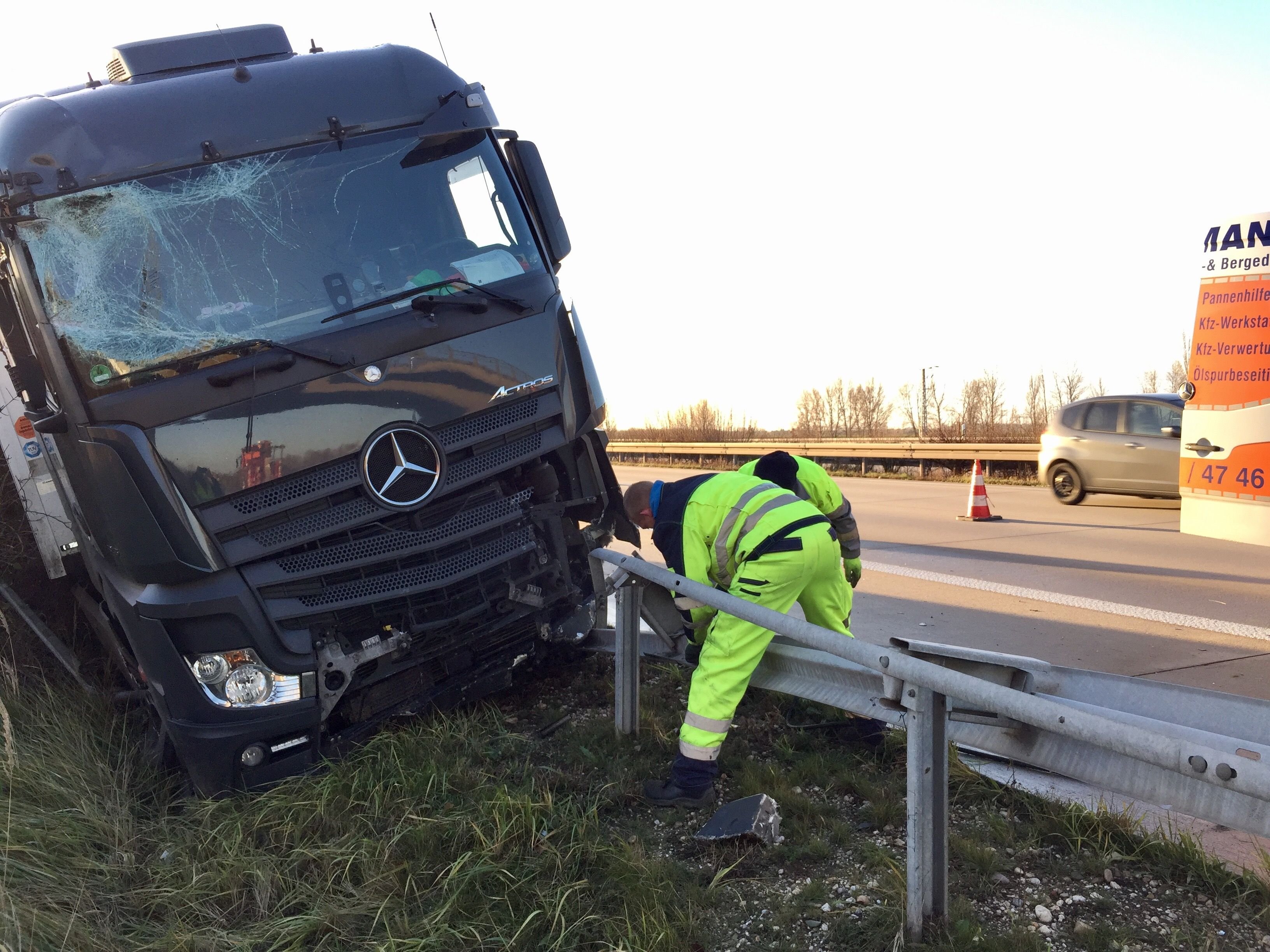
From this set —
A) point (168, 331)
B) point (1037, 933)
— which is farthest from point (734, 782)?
point (168, 331)

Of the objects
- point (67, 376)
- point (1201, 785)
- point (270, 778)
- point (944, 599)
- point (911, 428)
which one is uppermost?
point (67, 376)

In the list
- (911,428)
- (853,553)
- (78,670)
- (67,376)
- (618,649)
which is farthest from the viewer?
(911,428)

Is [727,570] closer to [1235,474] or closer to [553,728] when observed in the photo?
[553,728]

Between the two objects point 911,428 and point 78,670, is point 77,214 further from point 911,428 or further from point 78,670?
point 911,428

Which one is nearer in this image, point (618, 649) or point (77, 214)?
point (77, 214)

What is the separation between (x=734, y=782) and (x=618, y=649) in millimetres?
753

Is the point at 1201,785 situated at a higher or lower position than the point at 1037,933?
higher

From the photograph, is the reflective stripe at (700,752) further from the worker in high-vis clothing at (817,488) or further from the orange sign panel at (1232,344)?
the orange sign panel at (1232,344)

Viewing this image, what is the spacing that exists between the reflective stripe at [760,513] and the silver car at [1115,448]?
942cm

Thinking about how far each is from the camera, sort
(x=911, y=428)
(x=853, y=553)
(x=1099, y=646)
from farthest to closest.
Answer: (x=911, y=428) < (x=1099, y=646) < (x=853, y=553)

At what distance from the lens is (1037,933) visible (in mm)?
2648

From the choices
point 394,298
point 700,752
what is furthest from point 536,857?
point 394,298

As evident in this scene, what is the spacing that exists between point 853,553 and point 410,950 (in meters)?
3.41

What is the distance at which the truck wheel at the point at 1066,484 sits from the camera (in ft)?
42.2
